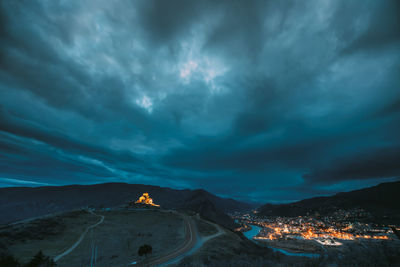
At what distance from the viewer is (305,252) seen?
262ft

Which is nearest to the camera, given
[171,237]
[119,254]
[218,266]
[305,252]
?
[218,266]

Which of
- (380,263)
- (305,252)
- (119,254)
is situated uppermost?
(380,263)

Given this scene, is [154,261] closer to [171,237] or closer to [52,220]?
[171,237]

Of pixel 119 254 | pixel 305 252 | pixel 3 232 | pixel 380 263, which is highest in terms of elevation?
pixel 380 263

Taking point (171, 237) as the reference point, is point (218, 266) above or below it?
above

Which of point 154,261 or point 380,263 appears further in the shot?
point 154,261

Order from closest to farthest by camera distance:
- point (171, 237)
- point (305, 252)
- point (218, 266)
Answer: point (218, 266) < point (171, 237) < point (305, 252)

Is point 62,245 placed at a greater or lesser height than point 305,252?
greater

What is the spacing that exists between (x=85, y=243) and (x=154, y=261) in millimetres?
23431

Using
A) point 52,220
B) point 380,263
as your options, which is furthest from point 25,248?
point 380,263

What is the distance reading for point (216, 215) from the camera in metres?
199

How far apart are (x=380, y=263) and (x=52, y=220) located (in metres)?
75.8

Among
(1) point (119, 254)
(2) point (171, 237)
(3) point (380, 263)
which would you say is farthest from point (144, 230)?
(3) point (380, 263)

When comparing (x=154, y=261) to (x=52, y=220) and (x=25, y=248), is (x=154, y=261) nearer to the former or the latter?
(x=25, y=248)
